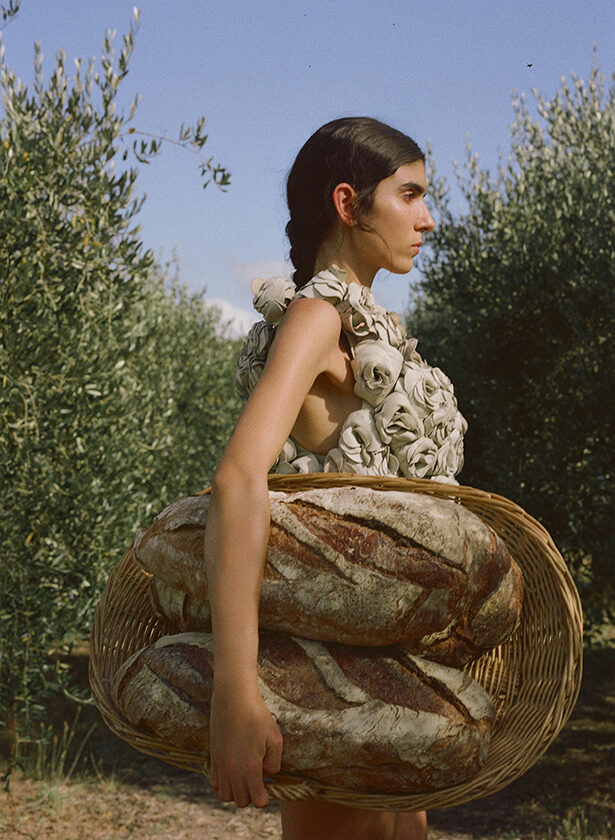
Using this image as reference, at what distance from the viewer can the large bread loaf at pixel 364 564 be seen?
1.70 metres

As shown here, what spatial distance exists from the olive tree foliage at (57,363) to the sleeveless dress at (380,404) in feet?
9.78

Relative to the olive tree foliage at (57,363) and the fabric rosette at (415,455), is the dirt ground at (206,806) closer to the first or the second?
the olive tree foliage at (57,363)

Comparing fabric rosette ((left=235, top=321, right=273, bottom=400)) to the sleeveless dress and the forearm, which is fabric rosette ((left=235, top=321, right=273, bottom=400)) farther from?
the forearm

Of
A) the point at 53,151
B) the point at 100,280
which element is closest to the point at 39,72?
the point at 53,151

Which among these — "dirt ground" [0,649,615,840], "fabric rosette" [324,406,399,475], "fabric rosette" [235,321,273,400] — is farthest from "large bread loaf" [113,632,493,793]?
"dirt ground" [0,649,615,840]

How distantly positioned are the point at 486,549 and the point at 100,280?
13.7ft

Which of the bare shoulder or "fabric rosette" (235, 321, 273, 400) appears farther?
"fabric rosette" (235, 321, 273, 400)

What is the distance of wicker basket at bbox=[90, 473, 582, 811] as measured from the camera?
1.73 m

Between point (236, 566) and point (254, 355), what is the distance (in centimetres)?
88

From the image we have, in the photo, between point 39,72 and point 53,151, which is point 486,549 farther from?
point 39,72

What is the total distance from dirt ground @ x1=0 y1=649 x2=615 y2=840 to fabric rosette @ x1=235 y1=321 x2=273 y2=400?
554cm

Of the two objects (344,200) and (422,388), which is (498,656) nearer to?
(422,388)

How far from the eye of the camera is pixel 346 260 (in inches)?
95.6

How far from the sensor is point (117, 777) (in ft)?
26.2
